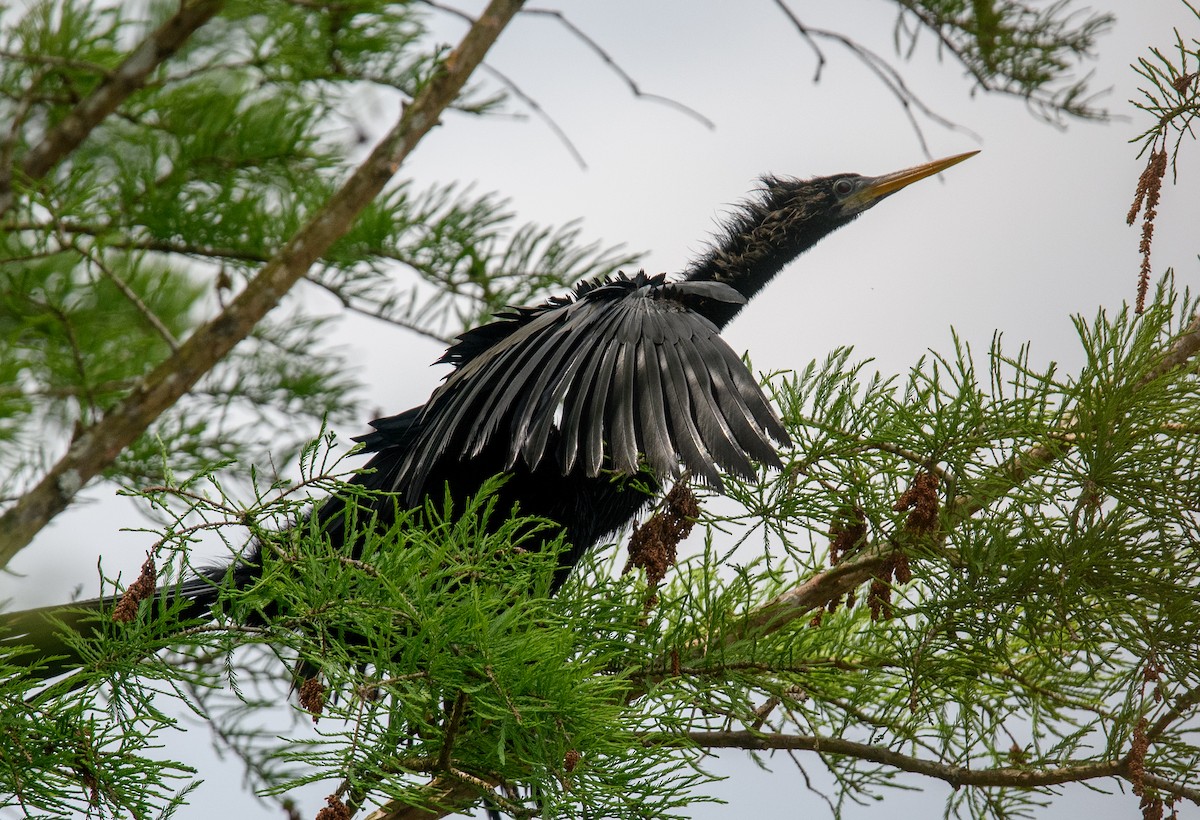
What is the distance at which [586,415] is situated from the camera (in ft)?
5.31

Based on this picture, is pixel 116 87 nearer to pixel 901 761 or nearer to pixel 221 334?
pixel 221 334

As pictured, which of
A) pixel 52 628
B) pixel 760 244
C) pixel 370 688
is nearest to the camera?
pixel 370 688

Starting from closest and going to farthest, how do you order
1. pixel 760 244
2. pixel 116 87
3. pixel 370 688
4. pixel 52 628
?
pixel 370 688, pixel 52 628, pixel 760 244, pixel 116 87

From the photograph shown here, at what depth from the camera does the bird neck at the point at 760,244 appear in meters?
2.44

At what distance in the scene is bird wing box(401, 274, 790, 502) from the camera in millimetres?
1460

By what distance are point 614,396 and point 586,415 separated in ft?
0.19

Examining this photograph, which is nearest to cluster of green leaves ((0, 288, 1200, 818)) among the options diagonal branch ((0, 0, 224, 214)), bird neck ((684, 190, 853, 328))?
bird neck ((684, 190, 853, 328))

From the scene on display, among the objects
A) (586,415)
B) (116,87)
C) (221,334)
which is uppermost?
(116,87)

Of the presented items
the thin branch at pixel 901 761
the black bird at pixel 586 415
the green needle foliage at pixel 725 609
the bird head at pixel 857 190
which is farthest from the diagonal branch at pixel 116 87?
the thin branch at pixel 901 761

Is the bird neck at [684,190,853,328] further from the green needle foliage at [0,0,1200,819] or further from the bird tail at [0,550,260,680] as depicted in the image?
the bird tail at [0,550,260,680]

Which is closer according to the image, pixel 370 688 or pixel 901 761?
pixel 370 688

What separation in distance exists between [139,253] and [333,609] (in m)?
2.02

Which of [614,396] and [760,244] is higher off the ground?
[760,244]

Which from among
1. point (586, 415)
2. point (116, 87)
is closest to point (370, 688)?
point (586, 415)
